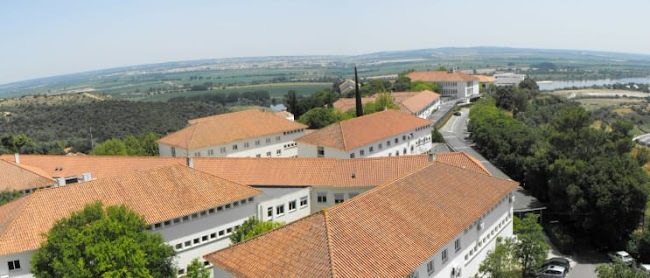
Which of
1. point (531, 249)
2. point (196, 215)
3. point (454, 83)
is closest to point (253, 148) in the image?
point (196, 215)

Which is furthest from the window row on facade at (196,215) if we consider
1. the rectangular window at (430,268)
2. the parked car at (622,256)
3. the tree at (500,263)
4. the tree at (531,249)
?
the parked car at (622,256)

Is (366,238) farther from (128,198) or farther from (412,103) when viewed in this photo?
(412,103)

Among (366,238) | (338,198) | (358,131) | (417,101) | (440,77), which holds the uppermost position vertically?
(440,77)

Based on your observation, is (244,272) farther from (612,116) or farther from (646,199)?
(612,116)

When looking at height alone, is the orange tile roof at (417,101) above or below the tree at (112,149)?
above

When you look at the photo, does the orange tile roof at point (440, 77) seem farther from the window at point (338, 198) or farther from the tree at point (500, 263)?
the tree at point (500, 263)
